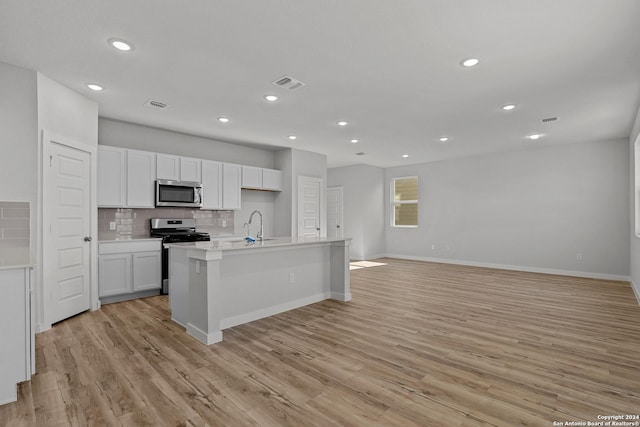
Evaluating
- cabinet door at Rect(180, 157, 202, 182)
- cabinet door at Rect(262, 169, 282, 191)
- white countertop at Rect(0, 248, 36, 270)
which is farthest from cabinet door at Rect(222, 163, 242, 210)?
white countertop at Rect(0, 248, 36, 270)

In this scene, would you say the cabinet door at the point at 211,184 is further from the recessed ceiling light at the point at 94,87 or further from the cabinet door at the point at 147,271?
the recessed ceiling light at the point at 94,87

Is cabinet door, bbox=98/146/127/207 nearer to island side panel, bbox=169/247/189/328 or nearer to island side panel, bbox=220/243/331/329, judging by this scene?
island side panel, bbox=169/247/189/328

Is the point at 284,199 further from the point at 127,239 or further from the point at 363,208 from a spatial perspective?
the point at 127,239

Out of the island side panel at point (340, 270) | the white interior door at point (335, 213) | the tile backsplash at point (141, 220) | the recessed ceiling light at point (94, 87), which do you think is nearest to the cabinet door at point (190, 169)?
the tile backsplash at point (141, 220)

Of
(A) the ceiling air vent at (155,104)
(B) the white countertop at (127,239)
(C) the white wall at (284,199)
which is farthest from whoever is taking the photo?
(C) the white wall at (284,199)

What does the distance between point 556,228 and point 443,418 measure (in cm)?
649

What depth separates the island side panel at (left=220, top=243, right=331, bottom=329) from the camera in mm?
3525

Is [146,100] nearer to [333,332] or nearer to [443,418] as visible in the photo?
[333,332]

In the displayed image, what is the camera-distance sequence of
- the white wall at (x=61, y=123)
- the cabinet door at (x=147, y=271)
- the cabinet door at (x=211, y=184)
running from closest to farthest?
the white wall at (x=61, y=123), the cabinet door at (x=147, y=271), the cabinet door at (x=211, y=184)

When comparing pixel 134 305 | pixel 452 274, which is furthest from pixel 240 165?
pixel 452 274

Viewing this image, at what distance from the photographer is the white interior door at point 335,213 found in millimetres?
9375

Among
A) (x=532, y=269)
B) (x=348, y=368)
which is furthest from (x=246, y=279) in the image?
(x=532, y=269)

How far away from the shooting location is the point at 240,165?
6234 millimetres

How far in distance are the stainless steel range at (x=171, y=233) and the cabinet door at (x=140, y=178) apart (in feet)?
1.32
